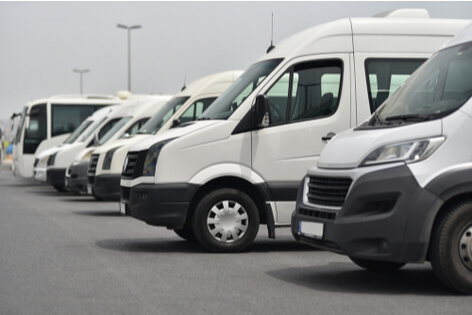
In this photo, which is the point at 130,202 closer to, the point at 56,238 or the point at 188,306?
the point at 56,238

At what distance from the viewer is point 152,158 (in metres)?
12.1

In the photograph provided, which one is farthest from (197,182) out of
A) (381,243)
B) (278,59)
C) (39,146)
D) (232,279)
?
(39,146)

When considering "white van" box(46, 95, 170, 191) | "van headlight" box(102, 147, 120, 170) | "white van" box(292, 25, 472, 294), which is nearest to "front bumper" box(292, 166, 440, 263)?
"white van" box(292, 25, 472, 294)

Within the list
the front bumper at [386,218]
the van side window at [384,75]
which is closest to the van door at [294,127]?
the van side window at [384,75]

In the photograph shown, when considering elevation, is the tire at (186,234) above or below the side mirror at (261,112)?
below

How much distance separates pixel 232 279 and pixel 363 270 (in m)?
1.43

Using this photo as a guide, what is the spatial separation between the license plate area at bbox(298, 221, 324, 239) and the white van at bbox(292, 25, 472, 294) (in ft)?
0.04

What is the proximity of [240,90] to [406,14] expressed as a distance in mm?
2225

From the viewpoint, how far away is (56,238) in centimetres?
1377

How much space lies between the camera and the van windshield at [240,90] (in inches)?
482

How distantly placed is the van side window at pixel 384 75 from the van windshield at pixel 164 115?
6.02 m

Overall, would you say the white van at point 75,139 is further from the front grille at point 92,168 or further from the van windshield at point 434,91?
the van windshield at point 434,91

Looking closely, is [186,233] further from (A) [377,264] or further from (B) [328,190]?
(B) [328,190]

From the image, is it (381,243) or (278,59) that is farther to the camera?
(278,59)
